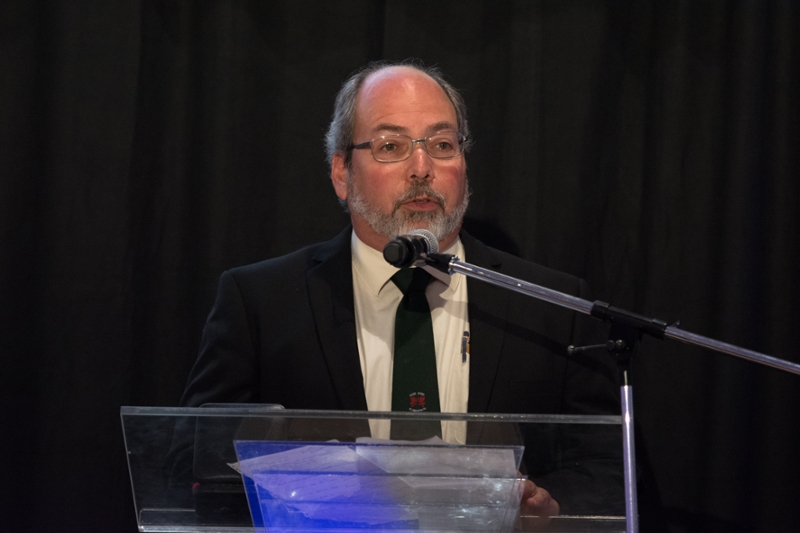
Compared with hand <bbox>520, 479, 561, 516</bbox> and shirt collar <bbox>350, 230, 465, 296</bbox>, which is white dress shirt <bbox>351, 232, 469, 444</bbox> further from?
hand <bbox>520, 479, 561, 516</bbox>

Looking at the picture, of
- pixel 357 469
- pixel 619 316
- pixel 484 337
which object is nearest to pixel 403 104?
pixel 484 337

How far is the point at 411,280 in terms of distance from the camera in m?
2.33

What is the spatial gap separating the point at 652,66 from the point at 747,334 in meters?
1.00

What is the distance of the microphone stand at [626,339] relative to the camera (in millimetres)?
1242

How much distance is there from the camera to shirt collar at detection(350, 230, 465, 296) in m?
2.37

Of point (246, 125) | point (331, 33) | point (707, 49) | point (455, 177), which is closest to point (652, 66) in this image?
point (707, 49)

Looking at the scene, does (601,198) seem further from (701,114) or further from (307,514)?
(307,514)

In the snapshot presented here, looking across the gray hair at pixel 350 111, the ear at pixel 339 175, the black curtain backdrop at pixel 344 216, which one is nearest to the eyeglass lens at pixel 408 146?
the gray hair at pixel 350 111

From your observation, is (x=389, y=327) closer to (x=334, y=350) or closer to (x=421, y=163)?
(x=334, y=350)

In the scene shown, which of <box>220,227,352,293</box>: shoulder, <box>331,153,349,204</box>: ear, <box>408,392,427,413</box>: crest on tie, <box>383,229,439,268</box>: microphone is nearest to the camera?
<box>383,229,439,268</box>: microphone

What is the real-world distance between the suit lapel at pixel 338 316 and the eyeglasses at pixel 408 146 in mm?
296

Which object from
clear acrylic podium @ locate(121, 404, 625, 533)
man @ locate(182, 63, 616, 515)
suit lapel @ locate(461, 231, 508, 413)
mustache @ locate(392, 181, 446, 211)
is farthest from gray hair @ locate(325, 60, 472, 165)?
clear acrylic podium @ locate(121, 404, 625, 533)

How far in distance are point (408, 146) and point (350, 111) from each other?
0.87ft

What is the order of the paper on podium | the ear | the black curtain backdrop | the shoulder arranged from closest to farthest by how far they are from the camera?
the paper on podium
the shoulder
the ear
the black curtain backdrop
